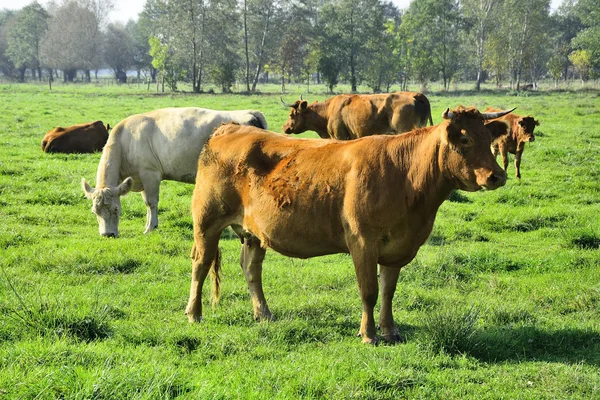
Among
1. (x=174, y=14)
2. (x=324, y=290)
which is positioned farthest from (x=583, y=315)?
(x=174, y=14)

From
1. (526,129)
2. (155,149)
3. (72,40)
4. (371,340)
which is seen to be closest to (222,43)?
(72,40)

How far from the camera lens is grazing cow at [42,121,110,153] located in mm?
17297

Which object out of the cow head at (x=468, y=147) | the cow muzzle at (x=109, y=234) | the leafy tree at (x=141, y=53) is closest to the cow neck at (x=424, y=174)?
the cow head at (x=468, y=147)

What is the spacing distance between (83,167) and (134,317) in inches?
395

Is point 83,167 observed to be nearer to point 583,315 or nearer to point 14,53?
point 583,315

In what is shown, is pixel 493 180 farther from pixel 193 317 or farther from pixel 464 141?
pixel 193 317

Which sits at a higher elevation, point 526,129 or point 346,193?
point 526,129

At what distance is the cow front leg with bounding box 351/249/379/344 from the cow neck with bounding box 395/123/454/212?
624 mm

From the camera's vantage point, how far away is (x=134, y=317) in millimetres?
6176

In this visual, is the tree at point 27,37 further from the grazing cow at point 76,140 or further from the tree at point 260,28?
the grazing cow at point 76,140

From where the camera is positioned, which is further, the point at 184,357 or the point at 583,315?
the point at 583,315

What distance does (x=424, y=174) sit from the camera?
5.44 meters

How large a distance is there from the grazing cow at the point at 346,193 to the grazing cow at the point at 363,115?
10.3 m

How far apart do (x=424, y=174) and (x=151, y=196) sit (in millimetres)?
6476
